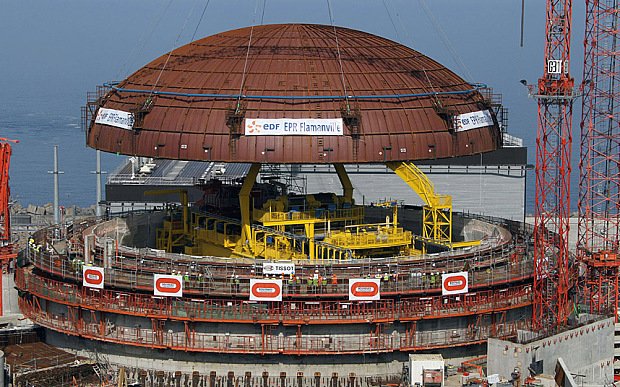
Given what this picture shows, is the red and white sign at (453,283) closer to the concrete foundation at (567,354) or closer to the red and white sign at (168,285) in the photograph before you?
the concrete foundation at (567,354)

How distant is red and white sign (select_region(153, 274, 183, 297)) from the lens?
8381 centimetres

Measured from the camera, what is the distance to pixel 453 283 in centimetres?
8481

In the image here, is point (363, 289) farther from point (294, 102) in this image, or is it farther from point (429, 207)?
point (429, 207)

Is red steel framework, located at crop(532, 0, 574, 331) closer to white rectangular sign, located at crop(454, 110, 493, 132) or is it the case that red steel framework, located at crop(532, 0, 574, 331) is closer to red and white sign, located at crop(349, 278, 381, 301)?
white rectangular sign, located at crop(454, 110, 493, 132)

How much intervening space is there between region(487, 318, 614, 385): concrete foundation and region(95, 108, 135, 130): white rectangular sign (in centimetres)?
2795

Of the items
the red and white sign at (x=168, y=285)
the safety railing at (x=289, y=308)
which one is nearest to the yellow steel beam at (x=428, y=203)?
the safety railing at (x=289, y=308)

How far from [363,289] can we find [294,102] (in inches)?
533

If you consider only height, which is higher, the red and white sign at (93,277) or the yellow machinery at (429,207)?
the yellow machinery at (429,207)

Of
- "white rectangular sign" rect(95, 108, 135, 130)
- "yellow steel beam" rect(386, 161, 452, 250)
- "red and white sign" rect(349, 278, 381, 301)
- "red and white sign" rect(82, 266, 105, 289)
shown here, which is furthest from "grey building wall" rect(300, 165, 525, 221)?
"red and white sign" rect(349, 278, 381, 301)

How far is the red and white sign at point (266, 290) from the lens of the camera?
82.8m

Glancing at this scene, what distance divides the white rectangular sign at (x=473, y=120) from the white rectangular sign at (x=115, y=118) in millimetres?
20959

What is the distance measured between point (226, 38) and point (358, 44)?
9.07 metres

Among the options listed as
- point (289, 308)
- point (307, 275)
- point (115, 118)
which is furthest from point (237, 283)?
point (115, 118)

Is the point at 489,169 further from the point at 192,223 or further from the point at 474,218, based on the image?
the point at 192,223
